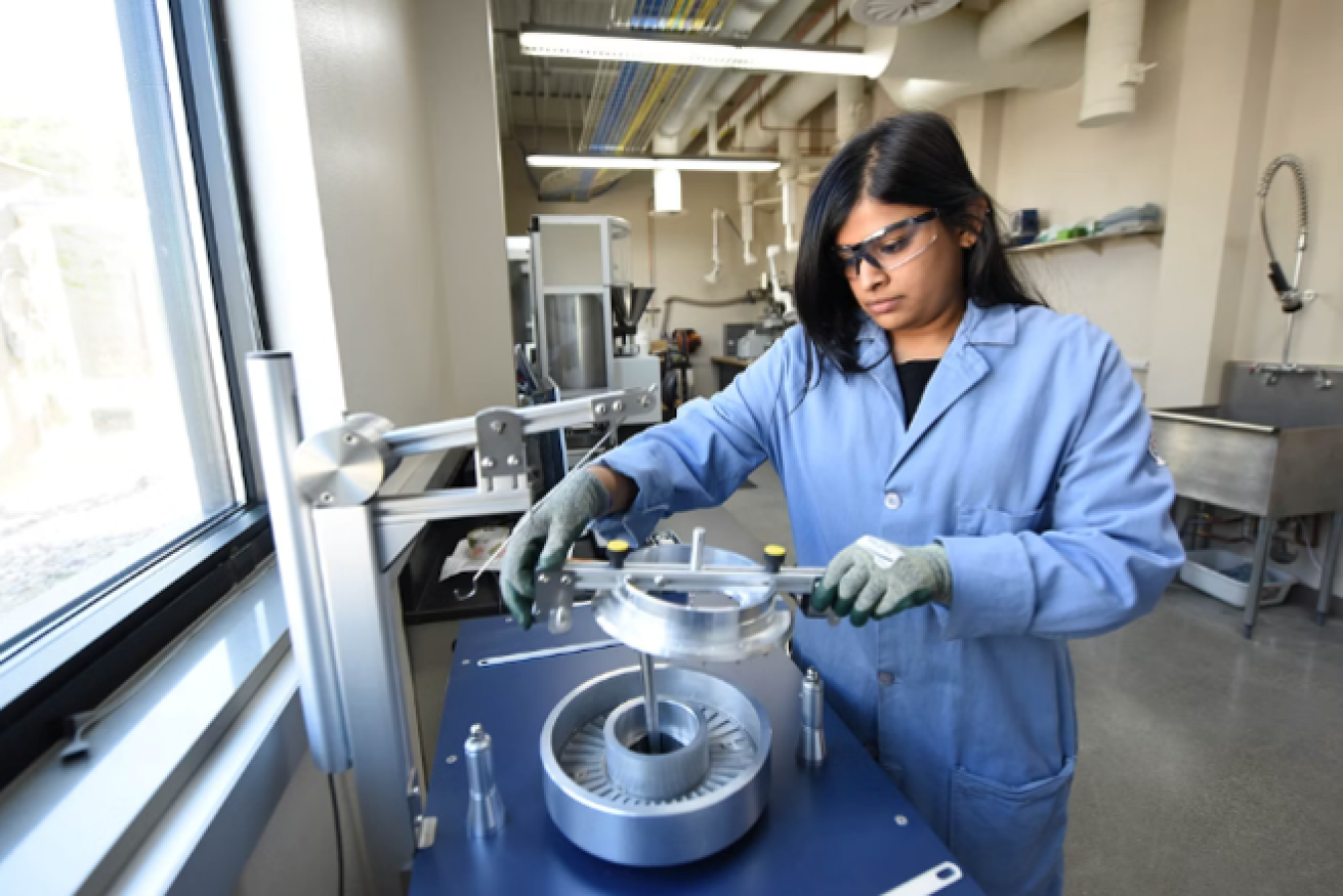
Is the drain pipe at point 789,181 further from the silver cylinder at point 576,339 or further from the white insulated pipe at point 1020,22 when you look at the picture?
the silver cylinder at point 576,339

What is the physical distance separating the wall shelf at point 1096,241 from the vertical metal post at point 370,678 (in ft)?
10.8

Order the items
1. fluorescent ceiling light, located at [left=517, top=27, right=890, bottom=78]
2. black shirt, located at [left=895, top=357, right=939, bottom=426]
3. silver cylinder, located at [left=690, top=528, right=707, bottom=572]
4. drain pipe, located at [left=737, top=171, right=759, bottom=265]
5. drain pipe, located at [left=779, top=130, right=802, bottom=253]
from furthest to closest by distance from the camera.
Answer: drain pipe, located at [left=737, top=171, right=759, bottom=265] → drain pipe, located at [left=779, top=130, right=802, bottom=253] → fluorescent ceiling light, located at [left=517, top=27, right=890, bottom=78] → black shirt, located at [left=895, top=357, right=939, bottom=426] → silver cylinder, located at [left=690, top=528, right=707, bottom=572]

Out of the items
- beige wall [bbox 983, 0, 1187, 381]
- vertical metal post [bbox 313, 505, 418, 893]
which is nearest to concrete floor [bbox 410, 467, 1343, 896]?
vertical metal post [bbox 313, 505, 418, 893]

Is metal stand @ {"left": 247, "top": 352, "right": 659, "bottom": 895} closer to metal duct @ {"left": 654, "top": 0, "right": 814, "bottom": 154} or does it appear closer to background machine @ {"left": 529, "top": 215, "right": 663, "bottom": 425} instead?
background machine @ {"left": 529, "top": 215, "right": 663, "bottom": 425}

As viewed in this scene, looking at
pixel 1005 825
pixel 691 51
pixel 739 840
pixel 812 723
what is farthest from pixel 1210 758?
pixel 691 51

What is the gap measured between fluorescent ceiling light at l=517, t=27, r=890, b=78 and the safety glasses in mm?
2168

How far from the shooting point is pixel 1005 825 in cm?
88

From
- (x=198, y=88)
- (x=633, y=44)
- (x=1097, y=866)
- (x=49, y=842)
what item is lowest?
(x=1097, y=866)

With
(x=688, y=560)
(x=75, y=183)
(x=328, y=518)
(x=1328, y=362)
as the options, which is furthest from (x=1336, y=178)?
(x=75, y=183)

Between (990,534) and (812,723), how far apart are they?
0.35 metres

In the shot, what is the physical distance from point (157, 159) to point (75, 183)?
0.21 m

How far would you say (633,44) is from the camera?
2639mm

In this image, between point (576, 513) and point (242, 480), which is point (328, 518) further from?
point (242, 480)

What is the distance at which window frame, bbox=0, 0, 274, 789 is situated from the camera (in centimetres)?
67
